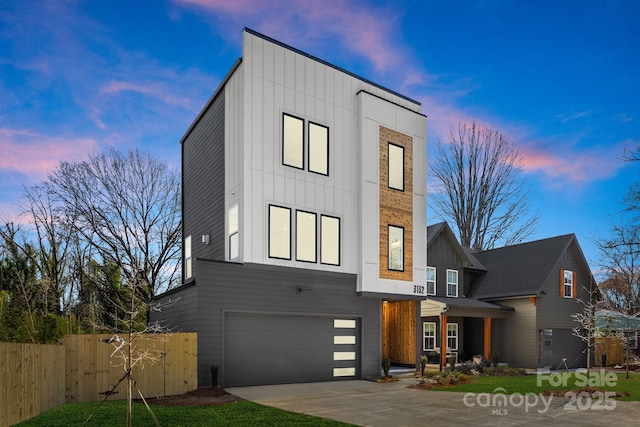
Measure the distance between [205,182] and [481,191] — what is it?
27957 mm

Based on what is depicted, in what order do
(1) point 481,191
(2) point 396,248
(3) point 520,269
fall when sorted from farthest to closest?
(1) point 481,191 → (3) point 520,269 → (2) point 396,248

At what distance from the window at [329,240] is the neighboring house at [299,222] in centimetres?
5

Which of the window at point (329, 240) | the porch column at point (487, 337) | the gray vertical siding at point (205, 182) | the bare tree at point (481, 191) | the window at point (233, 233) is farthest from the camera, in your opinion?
the bare tree at point (481, 191)

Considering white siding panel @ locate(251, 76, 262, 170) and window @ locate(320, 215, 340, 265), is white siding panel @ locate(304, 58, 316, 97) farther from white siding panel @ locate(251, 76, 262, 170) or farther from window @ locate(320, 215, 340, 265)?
window @ locate(320, 215, 340, 265)

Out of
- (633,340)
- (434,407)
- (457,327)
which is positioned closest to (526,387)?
(434,407)

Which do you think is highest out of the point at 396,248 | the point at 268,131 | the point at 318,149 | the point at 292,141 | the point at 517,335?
the point at 268,131

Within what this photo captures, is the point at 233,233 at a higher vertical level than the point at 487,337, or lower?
higher

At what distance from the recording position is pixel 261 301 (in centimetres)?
1501

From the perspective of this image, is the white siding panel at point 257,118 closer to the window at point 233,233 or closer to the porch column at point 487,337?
the window at point 233,233

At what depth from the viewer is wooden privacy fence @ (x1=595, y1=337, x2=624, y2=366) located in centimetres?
2773

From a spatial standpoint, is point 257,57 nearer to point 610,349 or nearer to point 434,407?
point 434,407

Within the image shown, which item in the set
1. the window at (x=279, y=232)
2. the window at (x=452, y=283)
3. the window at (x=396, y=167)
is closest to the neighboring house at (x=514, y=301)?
the window at (x=452, y=283)

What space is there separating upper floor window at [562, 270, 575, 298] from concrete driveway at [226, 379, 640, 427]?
601 inches

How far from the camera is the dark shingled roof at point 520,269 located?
2550 cm
